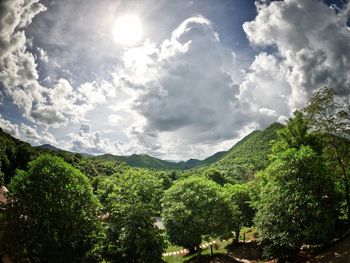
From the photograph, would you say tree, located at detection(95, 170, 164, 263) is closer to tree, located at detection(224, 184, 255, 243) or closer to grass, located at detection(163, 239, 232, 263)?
grass, located at detection(163, 239, 232, 263)

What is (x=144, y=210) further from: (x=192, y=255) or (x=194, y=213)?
(x=192, y=255)

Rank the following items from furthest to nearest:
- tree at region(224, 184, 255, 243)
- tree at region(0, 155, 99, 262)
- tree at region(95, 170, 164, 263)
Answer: tree at region(224, 184, 255, 243), tree at region(95, 170, 164, 263), tree at region(0, 155, 99, 262)

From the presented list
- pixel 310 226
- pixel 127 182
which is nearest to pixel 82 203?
pixel 127 182

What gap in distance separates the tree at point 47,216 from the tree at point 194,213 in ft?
33.9

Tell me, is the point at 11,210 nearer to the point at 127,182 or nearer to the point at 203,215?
the point at 127,182

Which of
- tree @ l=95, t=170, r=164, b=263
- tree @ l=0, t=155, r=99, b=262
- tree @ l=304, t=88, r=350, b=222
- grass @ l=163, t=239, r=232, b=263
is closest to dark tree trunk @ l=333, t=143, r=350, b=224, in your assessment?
tree @ l=304, t=88, r=350, b=222

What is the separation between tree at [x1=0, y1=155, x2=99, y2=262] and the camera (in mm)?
17297

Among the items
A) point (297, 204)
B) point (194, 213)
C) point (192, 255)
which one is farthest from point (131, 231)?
point (192, 255)

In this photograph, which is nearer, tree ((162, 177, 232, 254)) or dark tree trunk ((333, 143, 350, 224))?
dark tree trunk ((333, 143, 350, 224))

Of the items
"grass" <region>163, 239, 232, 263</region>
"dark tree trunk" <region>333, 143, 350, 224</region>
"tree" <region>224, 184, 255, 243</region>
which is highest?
"dark tree trunk" <region>333, 143, 350, 224</region>

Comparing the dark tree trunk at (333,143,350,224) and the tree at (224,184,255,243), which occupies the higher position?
the dark tree trunk at (333,143,350,224)

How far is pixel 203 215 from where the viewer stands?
28.5 meters

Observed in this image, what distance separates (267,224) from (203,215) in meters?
6.95

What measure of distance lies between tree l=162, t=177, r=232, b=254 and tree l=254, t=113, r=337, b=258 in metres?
6.07
